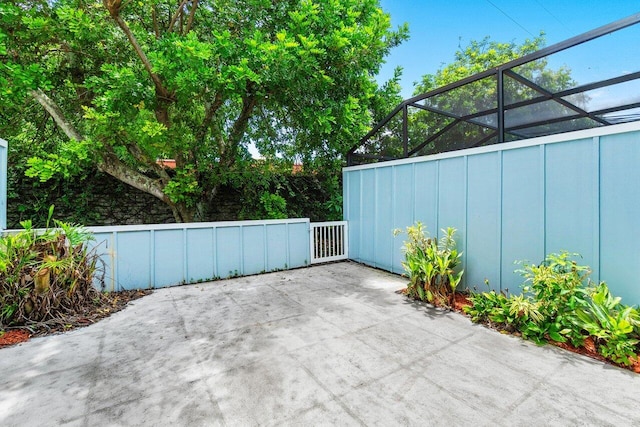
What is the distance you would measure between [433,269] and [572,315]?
1393 mm

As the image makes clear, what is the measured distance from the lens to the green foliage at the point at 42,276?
2803 millimetres

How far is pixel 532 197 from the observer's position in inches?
127

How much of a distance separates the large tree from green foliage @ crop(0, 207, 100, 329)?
1.72 meters

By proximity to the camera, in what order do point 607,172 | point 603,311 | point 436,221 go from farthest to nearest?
1. point 436,221
2. point 607,172
3. point 603,311

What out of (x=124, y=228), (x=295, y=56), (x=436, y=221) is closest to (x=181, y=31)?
(x=295, y=56)

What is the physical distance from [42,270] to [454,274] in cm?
498

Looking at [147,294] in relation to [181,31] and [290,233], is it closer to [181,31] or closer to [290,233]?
[290,233]

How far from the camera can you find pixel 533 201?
10.6ft

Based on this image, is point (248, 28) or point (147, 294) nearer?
point (147, 294)

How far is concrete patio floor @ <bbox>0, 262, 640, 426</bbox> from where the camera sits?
1646mm

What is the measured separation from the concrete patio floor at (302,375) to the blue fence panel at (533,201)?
102 cm

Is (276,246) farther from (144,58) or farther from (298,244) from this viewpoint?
(144,58)

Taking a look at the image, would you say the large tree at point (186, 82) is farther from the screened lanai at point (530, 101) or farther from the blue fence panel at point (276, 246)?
the blue fence panel at point (276, 246)

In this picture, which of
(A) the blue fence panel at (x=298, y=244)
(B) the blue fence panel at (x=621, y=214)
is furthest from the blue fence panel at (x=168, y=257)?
(B) the blue fence panel at (x=621, y=214)
